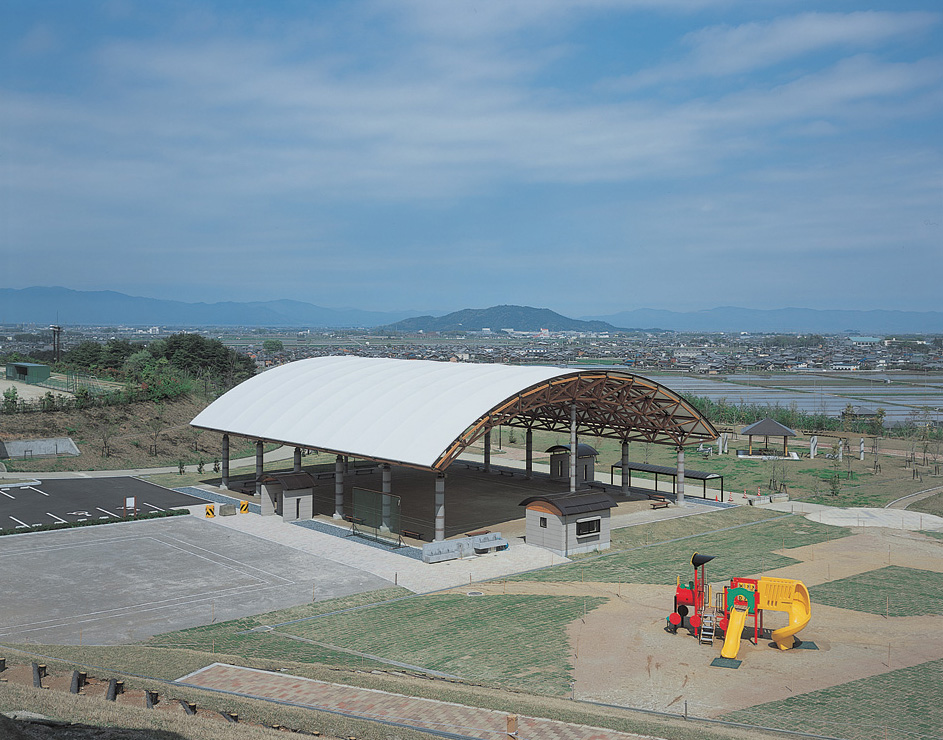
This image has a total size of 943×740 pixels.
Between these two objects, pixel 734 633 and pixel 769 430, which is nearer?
pixel 734 633

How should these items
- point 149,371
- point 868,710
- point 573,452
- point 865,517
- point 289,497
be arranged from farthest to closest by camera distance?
point 149,371, point 865,517, point 573,452, point 289,497, point 868,710

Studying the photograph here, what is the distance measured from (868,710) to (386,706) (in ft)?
32.2

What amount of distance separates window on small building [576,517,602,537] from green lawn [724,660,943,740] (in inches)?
560

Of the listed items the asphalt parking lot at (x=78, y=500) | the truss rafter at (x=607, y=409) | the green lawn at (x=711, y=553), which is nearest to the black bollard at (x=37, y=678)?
the green lawn at (x=711, y=553)

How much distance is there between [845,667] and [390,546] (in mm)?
17736

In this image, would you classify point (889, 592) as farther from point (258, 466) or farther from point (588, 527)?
point (258, 466)

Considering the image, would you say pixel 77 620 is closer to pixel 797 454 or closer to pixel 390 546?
pixel 390 546

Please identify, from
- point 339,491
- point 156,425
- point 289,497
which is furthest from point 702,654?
point 156,425

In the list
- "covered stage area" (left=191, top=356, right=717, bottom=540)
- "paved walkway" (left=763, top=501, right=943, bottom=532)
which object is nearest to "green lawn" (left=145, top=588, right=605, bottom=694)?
"covered stage area" (left=191, top=356, right=717, bottom=540)

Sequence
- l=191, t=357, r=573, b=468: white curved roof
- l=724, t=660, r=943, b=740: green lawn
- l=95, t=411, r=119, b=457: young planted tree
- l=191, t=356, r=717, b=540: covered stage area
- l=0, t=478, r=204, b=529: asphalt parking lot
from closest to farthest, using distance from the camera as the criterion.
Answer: l=724, t=660, r=943, b=740: green lawn < l=191, t=357, r=573, b=468: white curved roof < l=191, t=356, r=717, b=540: covered stage area < l=0, t=478, r=204, b=529: asphalt parking lot < l=95, t=411, r=119, b=457: young planted tree

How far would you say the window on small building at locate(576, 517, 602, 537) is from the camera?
103 ft

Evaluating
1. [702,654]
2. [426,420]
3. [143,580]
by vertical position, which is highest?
[426,420]

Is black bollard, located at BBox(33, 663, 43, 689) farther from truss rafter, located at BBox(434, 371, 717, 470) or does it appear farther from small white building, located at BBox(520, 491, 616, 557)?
small white building, located at BBox(520, 491, 616, 557)

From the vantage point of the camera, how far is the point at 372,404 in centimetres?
3678
